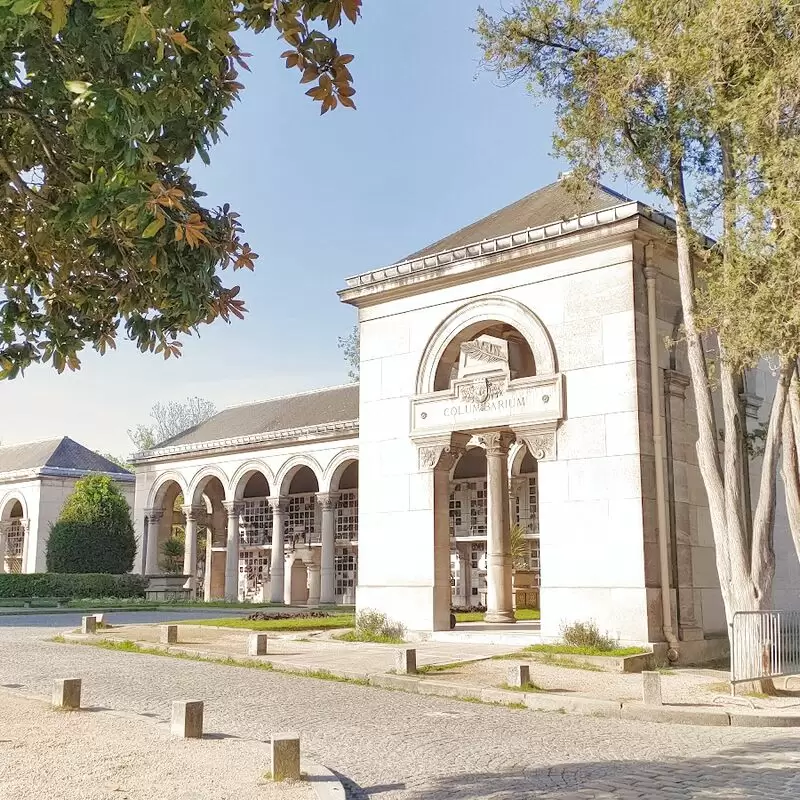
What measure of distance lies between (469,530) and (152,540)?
17590mm

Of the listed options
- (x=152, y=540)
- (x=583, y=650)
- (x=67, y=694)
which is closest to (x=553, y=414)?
(x=583, y=650)

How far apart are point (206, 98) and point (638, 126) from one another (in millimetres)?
9638

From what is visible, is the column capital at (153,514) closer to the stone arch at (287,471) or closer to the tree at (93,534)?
the tree at (93,534)

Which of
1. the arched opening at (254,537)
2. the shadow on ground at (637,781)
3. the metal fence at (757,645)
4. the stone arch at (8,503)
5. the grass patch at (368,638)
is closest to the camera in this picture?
the shadow on ground at (637,781)

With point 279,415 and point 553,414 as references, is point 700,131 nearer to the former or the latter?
point 553,414

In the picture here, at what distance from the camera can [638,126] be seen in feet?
43.0

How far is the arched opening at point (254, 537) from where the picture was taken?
4212 cm

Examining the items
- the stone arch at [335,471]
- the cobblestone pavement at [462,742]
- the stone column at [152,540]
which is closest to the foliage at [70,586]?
the stone column at [152,540]

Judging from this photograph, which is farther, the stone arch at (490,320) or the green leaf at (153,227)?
the stone arch at (490,320)

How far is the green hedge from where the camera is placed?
37.8 meters

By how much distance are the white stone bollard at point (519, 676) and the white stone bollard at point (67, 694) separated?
5.08 metres

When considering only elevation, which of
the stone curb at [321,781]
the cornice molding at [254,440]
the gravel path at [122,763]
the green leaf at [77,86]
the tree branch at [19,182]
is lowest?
the stone curb at [321,781]

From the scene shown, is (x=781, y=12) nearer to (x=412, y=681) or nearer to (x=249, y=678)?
(x=412, y=681)

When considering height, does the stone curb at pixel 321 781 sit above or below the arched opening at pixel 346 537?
below
